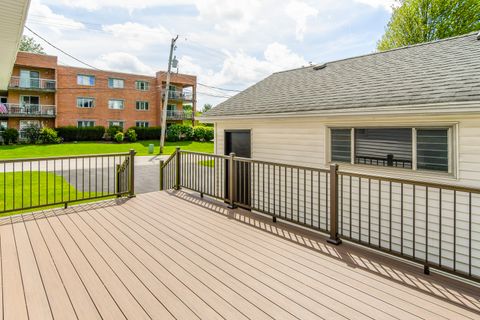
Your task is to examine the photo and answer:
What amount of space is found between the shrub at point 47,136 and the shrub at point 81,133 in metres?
1.24

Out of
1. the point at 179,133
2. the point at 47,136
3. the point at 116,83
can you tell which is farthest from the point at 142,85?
the point at 47,136

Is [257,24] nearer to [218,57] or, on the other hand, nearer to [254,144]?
Answer: [254,144]

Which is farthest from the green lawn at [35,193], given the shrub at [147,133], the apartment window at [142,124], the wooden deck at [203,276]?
the apartment window at [142,124]

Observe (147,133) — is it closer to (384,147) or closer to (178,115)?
(178,115)

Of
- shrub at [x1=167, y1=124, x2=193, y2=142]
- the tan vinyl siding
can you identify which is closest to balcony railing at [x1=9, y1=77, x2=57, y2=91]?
shrub at [x1=167, y1=124, x2=193, y2=142]

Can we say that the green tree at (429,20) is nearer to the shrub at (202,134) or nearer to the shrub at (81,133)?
the shrub at (202,134)

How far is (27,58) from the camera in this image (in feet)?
83.0

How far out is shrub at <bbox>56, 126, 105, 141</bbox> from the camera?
2617 centimetres

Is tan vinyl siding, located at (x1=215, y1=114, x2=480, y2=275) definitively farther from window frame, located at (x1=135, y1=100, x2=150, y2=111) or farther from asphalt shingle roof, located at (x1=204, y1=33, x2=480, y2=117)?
window frame, located at (x1=135, y1=100, x2=150, y2=111)

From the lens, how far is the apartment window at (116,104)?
2992 centimetres

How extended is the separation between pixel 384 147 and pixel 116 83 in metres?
30.7

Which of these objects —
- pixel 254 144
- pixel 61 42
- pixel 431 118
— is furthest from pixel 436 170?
pixel 61 42

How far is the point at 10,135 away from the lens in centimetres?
2353

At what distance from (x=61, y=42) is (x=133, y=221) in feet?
73.1
